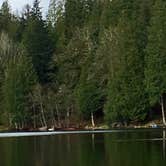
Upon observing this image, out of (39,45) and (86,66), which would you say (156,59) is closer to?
(86,66)

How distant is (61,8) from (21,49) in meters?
28.1

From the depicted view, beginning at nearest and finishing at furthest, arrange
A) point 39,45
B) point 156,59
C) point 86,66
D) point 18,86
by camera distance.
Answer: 1. point 156,59
2. point 86,66
3. point 18,86
4. point 39,45

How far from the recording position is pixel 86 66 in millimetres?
109062

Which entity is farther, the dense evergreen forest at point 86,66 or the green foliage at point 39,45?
the green foliage at point 39,45

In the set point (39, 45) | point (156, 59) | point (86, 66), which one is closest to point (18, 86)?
point (86, 66)

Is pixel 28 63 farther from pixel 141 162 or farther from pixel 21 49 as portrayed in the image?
pixel 141 162

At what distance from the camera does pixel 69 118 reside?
110438 mm

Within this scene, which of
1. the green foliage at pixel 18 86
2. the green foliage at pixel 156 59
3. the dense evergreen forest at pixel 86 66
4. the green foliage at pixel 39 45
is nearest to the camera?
the green foliage at pixel 156 59

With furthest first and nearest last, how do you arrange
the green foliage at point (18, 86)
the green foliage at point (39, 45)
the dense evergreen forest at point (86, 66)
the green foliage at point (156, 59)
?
the green foliage at point (39, 45) < the green foliage at point (18, 86) < the dense evergreen forest at point (86, 66) < the green foliage at point (156, 59)

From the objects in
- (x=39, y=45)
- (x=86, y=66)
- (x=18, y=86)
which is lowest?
(x=18, y=86)

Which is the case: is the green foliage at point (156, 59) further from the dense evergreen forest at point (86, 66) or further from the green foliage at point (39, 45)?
the green foliage at point (39, 45)

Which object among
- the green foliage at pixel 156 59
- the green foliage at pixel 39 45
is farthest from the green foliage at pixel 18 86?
the green foliage at pixel 156 59

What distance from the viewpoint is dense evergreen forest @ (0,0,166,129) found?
94250mm

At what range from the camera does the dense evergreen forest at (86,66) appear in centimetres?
9425
